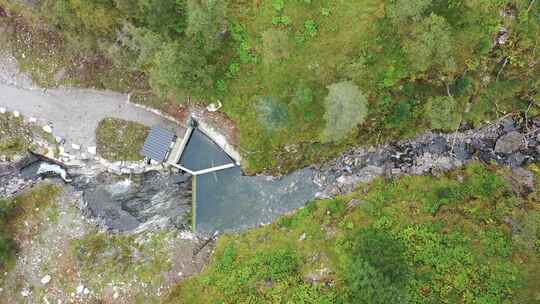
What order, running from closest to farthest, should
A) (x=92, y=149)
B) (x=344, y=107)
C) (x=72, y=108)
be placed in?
(x=344, y=107), (x=92, y=149), (x=72, y=108)

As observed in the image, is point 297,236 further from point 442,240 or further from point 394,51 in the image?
point 394,51

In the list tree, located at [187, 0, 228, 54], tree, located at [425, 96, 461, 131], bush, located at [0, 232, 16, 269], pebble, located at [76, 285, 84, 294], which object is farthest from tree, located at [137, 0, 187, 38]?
pebble, located at [76, 285, 84, 294]

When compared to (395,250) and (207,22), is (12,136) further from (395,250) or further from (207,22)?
(395,250)

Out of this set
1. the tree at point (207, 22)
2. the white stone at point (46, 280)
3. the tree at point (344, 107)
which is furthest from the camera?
the white stone at point (46, 280)

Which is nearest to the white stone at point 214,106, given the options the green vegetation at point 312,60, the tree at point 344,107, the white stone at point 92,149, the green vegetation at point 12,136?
the green vegetation at point 312,60

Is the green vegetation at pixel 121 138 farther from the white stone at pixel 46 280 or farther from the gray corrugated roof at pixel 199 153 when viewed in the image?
the white stone at pixel 46 280

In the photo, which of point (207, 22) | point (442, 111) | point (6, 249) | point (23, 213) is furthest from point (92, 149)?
point (442, 111)

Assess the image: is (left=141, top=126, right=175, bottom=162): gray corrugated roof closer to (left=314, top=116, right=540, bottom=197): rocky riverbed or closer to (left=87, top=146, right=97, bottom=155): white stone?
(left=87, top=146, right=97, bottom=155): white stone
